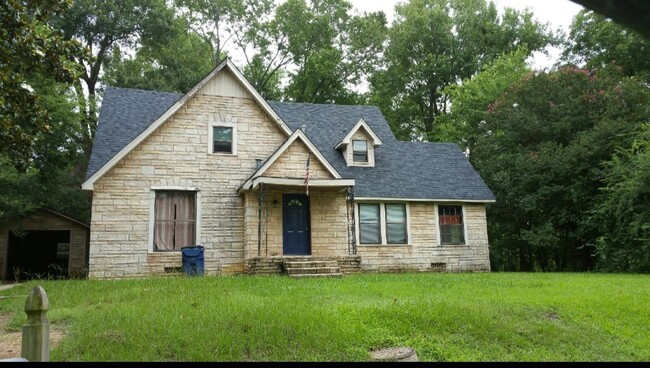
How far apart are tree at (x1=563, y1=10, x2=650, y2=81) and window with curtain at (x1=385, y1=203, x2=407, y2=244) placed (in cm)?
1622

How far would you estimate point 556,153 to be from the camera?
23.3 m

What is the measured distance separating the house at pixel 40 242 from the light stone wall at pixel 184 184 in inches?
179

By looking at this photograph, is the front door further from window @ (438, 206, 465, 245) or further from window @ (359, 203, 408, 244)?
window @ (438, 206, 465, 245)

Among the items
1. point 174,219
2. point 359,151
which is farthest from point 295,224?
point 359,151

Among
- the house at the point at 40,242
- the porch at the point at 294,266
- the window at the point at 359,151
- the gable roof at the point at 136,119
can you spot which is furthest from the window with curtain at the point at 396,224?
the house at the point at 40,242

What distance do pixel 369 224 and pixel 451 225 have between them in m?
3.30

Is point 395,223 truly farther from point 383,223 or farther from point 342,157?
point 342,157

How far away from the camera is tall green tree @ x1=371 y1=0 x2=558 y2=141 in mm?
37500

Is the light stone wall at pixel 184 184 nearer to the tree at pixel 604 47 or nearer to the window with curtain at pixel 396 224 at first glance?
the window with curtain at pixel 396 224

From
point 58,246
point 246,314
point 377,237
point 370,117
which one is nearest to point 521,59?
point 370,117

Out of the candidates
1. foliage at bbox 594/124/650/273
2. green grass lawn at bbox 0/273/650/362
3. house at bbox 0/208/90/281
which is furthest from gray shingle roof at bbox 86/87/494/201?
green grass lawn at bbox 0/273/650/362

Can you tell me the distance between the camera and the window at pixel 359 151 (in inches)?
808

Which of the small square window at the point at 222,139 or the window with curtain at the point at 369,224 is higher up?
the small square window at the point at 222,139

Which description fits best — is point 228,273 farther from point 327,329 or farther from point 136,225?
point 327,329
